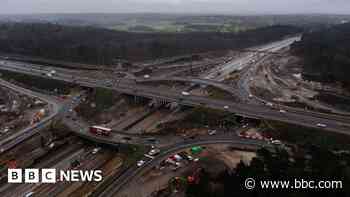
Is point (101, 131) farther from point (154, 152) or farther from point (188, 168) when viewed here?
point (188, 168)

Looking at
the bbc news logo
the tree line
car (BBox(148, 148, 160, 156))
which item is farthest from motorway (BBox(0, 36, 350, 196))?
the tree line

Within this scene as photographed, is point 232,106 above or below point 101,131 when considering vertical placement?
above

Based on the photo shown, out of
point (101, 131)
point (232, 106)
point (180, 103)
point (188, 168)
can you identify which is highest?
point (232, 106)

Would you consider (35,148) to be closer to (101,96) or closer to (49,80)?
(101,96)

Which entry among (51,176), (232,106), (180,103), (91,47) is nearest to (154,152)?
(51,176)

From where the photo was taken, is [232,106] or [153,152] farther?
[232,106]

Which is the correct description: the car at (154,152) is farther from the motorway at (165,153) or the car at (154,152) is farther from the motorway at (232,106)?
the motorway at (232,106)

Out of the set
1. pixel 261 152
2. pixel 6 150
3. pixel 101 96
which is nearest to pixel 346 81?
pixel 261 152

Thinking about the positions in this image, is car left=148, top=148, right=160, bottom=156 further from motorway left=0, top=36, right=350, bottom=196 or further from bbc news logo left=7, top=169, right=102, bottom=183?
bbc news logo left=7, top=169, right=102, bottom=183
